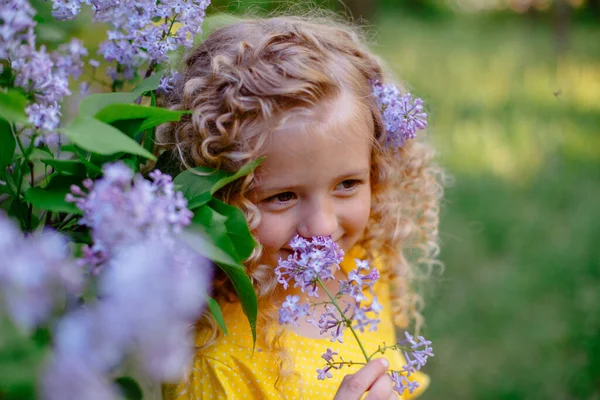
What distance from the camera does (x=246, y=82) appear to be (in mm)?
1362

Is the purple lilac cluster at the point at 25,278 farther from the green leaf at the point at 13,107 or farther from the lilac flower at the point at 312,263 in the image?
the lilac flower at the point at 312,263

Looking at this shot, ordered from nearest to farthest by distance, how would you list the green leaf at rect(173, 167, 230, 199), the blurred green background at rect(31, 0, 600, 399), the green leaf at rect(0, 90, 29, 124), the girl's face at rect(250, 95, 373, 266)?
1. the green leaf at rect(0, 90, 29, 124)
2. the green leaf at rect(173, 167, 230, 199)
3. the girl's face at rect(250, 95, 373, 266)
4. the blurred green background at rect(31, 0, 600, 399)

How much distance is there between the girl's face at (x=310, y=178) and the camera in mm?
1334

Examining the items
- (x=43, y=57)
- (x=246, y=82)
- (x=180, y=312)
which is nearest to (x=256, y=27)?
(x=246, y=82)

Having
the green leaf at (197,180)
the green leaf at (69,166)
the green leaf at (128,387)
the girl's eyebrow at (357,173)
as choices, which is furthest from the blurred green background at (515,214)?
the green leaf at (128,387)

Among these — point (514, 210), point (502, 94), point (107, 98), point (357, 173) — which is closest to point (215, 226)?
point (107, 98)

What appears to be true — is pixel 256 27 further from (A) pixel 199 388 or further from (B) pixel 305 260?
(A) pixel 199 388

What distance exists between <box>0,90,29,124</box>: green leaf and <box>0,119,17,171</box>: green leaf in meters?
0.06

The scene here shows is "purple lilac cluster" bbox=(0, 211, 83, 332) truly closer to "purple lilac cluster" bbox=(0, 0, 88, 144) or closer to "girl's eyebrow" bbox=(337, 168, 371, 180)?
"purple lilac cluster" bbox=(0, 0, 88, 144)

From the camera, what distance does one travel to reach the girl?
134 centimetres

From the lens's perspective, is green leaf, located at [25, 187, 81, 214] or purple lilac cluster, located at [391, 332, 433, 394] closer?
green leaf, located at [25, 187, 81, 214]

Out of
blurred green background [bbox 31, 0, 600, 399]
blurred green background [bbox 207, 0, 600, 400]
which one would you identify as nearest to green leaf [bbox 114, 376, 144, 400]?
blurred green background [bbox 31, 0, 600, 399]

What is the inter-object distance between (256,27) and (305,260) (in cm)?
59

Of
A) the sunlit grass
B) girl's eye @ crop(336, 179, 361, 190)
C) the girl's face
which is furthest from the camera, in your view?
the sunlit grass
